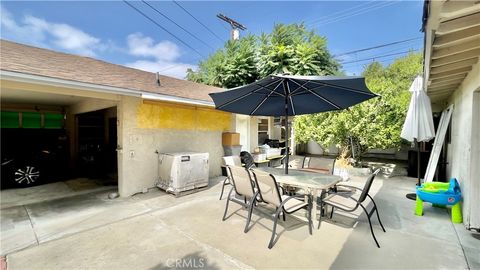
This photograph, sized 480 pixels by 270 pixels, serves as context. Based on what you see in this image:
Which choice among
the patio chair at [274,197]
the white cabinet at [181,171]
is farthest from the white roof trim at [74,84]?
the patio chair at [274,197]

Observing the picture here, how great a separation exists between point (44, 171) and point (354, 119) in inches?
426

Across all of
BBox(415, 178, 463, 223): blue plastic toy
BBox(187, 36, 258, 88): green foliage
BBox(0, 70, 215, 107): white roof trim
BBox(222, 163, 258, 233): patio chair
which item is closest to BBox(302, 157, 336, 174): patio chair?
BBox(415, 178, 463, 223): blue plastic toy

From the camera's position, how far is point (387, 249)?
3.04 metres

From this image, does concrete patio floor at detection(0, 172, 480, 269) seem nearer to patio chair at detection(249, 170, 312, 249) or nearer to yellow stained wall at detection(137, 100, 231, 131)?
patio chair at detection(249, 170, 312, 249)

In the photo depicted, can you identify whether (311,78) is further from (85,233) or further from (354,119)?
(354,119)

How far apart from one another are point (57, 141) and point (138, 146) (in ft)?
14.8

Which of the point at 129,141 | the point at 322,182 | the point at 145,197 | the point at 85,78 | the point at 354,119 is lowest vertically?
the point at 145,197

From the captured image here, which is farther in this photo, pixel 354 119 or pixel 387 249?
pixel 354 119

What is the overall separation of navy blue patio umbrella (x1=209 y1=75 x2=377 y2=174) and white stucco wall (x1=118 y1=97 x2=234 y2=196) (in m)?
2.47

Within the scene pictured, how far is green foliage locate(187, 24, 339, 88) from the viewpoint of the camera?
12.0 m

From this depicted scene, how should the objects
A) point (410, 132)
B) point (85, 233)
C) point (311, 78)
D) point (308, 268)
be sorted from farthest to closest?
point (410, 132) → point (85, 233) → point (311, 78) → point (308, 268)

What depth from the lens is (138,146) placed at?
578 centimetres

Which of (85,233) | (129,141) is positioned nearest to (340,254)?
(85,233)

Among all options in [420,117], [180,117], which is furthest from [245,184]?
[420,117]
